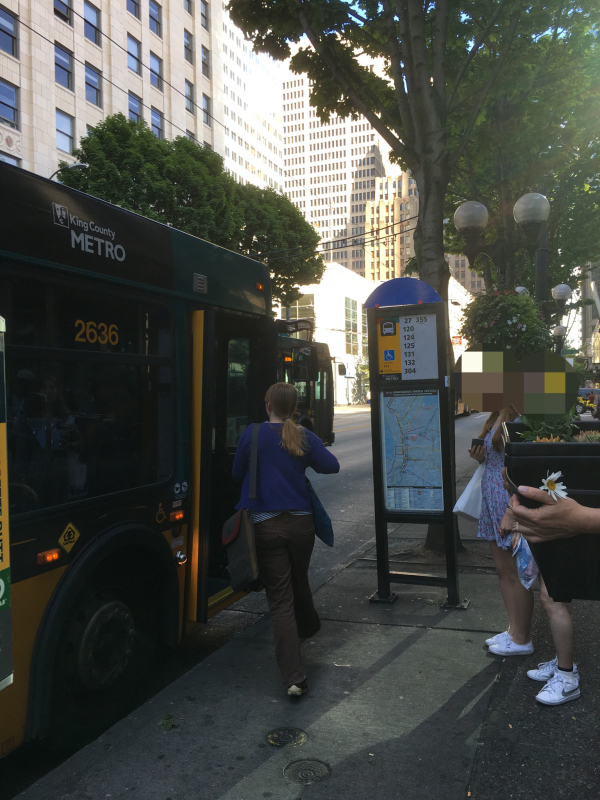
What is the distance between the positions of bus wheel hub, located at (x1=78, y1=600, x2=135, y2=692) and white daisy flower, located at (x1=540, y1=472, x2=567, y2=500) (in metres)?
2.46

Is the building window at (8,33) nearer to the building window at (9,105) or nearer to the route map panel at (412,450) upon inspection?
the building window at (9,105)

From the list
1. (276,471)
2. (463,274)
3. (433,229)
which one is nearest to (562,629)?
(276,471)

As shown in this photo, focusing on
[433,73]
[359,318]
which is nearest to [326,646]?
[433,73]

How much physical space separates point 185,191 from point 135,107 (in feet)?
47.1

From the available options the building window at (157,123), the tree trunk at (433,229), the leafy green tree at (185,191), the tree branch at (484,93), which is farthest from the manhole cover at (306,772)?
the building window at (157,123)

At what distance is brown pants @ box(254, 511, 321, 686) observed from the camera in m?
3.76

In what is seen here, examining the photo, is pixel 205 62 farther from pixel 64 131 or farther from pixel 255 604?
pixel 255 604

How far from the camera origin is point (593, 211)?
18047 millimetres

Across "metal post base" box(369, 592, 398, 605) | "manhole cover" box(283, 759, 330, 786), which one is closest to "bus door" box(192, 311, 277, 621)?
"metal post base" box(369, 592, 398, 605)

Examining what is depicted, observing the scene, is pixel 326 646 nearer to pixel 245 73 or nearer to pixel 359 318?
pixel 359 318

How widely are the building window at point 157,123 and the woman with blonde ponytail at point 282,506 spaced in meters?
36.2

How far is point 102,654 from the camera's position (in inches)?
141

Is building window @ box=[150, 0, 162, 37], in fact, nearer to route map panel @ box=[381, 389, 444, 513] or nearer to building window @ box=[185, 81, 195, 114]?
building window @ box=[185, 81, 195, 114]

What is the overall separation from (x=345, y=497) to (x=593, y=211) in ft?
38.5
